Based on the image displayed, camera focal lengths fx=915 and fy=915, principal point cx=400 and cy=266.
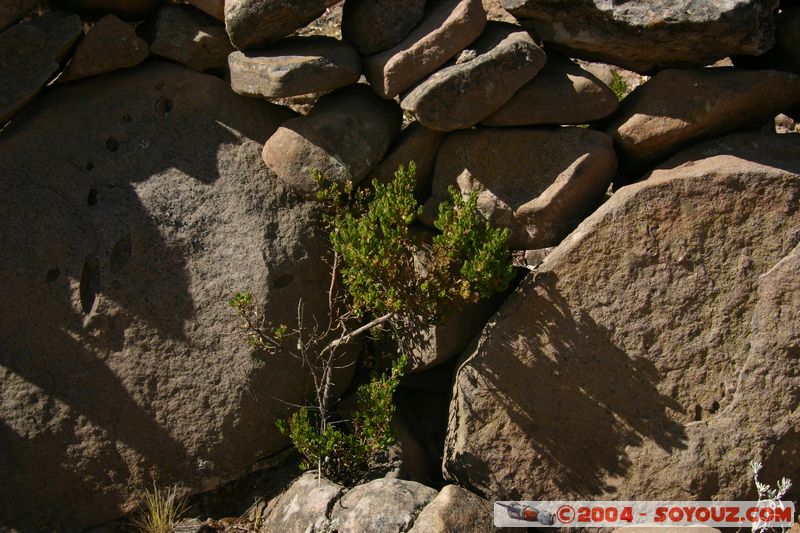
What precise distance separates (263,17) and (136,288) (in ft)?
4.80

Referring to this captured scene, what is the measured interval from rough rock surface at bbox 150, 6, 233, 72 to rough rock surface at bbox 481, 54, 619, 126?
4.80ft

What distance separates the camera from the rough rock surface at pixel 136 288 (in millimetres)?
4473

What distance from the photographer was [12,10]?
4426mm

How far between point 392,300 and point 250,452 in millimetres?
1150

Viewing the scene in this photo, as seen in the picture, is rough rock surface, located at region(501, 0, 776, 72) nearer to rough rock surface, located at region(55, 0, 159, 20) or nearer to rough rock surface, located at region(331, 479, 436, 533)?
rough rock surface, located at region(55, 0, 159, 20)

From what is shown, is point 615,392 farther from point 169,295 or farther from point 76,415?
point 76,415

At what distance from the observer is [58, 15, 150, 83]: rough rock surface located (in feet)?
15.0

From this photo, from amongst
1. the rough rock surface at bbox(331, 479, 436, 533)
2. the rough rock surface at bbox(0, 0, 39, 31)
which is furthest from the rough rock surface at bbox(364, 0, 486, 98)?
the rough rock surface at bbox(331, 479, 436, 533)

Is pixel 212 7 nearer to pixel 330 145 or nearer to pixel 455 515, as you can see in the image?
pixel 330 145

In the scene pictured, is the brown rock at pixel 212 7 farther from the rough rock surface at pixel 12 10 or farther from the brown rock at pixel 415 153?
the brown rock at pixel 415 153

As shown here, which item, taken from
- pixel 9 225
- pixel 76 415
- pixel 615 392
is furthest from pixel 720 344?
pixel 9 225

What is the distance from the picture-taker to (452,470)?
462cm

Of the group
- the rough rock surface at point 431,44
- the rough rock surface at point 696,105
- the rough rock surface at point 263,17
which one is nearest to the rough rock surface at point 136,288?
the rough rock surface at point 263,17

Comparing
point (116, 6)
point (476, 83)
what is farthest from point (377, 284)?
point (116, 6)
